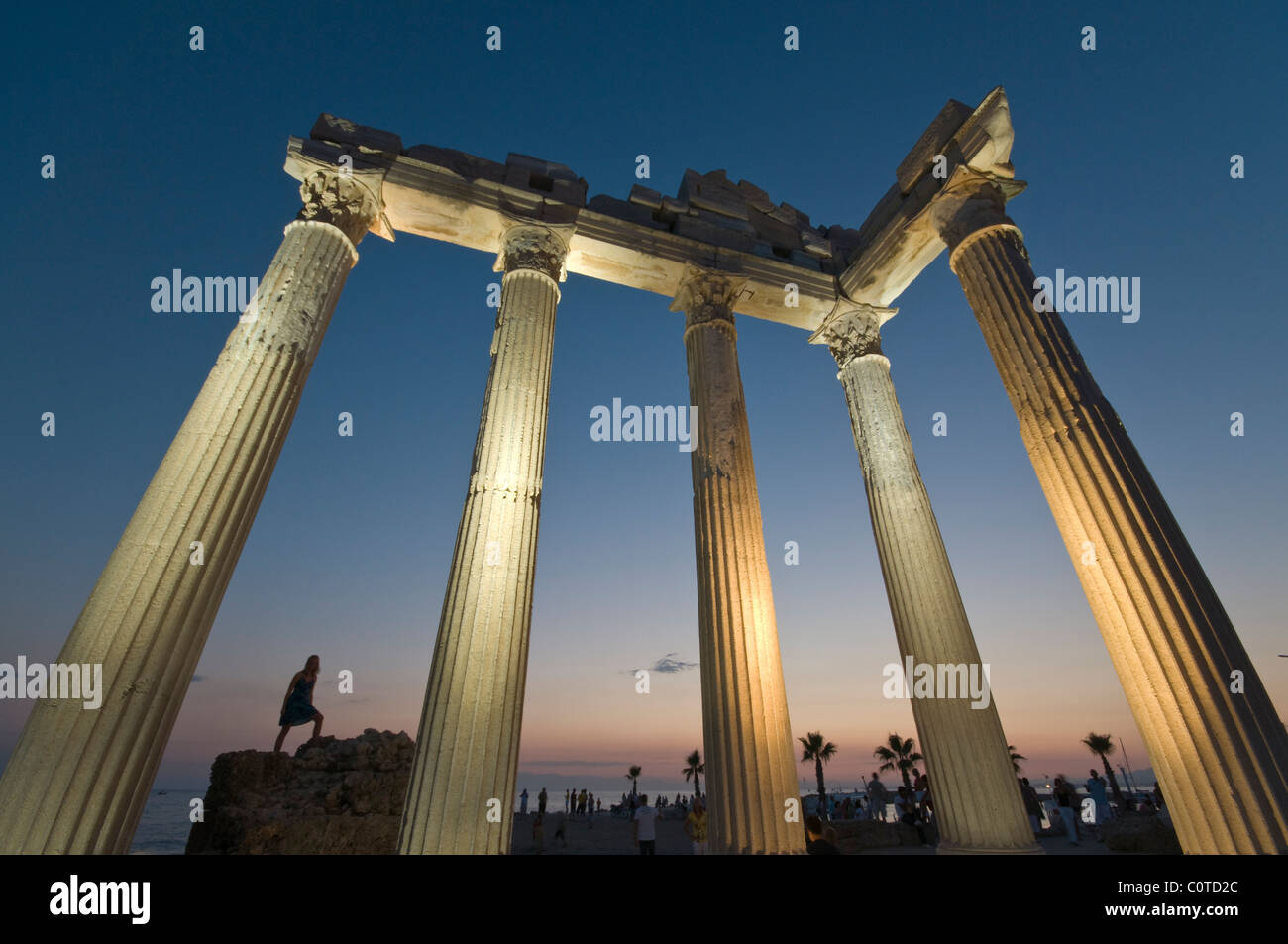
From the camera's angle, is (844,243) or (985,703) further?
(844,243)

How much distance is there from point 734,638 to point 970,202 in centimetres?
1190

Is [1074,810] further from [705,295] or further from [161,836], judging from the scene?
[161,836]

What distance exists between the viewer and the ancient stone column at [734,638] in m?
9.78

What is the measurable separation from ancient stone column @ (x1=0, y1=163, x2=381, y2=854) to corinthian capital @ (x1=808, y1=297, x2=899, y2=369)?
14.2 metres

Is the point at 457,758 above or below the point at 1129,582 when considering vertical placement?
below

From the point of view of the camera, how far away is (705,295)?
16594mm

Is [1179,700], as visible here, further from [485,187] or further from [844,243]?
[485,187]

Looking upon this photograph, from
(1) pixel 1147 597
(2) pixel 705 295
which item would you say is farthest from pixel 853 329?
(1) pixel 1147 597

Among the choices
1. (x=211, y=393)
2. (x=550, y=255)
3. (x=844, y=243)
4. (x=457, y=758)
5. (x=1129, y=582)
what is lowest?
(x=457, y=758)

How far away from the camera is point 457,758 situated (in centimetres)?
886

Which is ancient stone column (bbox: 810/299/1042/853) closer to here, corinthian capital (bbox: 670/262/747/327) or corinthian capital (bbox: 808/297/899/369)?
corinthian capital (bbox: 808/297/899/369)

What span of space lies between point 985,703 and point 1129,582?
454 cm
